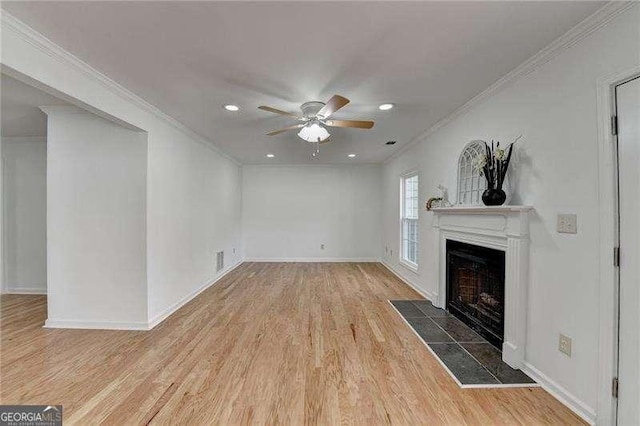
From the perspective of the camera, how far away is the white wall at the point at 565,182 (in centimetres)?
171

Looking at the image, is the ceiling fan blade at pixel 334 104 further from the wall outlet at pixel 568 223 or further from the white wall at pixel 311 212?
the white wall at pixel 311 212

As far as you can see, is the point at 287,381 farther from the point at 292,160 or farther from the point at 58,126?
the point at 292,160

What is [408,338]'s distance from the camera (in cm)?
285

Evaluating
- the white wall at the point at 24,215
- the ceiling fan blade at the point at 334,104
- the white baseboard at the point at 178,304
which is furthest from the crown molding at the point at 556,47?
the white wall at the point at 24,215

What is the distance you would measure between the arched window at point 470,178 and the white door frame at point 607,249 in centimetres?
109

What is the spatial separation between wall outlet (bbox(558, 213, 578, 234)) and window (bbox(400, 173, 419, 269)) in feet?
10.1

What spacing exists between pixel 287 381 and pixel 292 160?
4999 millimetres

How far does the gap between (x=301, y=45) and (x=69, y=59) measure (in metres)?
1.77

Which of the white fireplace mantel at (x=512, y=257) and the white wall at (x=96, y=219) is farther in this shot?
the white wall at (x=96, y=219)

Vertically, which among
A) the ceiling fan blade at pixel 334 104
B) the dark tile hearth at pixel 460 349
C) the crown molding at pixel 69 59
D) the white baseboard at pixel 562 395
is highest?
the crown molding at pixel 69 59

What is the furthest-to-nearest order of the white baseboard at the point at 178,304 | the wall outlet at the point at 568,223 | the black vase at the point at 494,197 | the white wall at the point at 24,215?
the white wall at the point at 24,215
the white baseboard at the point at 178,304
the black vase at the point at 494,197
the wall outlet at the point at 568,223

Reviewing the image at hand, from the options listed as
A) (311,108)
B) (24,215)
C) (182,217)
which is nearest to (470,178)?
(311,108)

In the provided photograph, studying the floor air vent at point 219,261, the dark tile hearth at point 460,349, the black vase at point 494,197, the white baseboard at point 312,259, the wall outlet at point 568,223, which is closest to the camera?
the wall outlet at point 568,223

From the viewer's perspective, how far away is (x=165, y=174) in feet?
11.4
